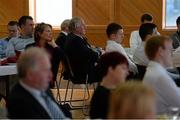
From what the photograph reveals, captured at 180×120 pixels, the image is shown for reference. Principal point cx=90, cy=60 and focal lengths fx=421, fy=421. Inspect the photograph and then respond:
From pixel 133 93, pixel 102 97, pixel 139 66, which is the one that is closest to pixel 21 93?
pixel 102 97

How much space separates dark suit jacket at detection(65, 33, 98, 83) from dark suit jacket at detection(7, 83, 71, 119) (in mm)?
3193

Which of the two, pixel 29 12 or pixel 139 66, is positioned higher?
pixel 29 12

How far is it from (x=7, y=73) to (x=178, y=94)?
236 centimetres

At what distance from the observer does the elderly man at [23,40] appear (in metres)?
5.75

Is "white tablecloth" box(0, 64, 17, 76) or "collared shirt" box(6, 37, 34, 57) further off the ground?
"collared shirt" box(6, 37, 34, 57)

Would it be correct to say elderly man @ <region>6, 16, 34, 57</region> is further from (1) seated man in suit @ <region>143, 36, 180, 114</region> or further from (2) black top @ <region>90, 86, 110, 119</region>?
(2) black top @ <region>90, 86, 110, 119</region>

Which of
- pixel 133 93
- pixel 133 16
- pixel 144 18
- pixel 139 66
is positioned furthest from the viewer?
pixel 133 16

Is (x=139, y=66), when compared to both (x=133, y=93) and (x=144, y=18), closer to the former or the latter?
(x=144, y=18)

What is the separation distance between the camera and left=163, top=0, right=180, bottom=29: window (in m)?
8.84

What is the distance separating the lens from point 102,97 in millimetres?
2867

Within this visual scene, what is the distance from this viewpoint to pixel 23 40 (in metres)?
5.82

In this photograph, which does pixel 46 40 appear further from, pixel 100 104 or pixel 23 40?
pixel 100 104

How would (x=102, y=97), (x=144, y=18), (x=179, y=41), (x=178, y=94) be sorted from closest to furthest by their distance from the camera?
(x=102, y=97), (x=178, y=94), (x=179, y=41), (x=144, y=18)

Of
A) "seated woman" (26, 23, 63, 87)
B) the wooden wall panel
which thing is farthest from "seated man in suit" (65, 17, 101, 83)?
the wooden wall panel
